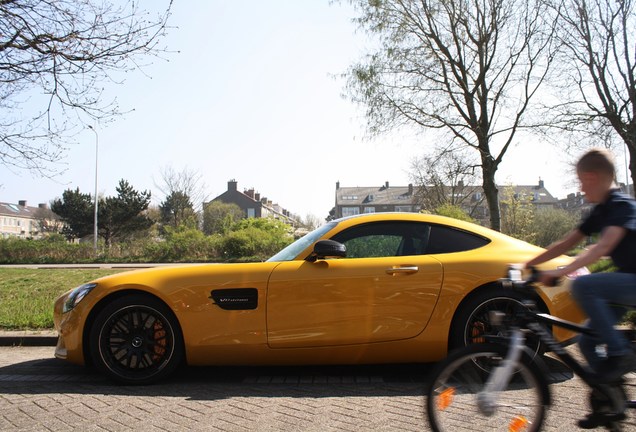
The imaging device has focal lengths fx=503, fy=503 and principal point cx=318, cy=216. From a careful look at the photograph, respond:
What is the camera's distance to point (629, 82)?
1623 centimetres

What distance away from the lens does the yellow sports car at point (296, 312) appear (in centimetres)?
403

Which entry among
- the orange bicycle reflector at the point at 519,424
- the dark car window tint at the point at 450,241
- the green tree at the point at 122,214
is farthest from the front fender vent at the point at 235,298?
the green tree at the point at 122,214

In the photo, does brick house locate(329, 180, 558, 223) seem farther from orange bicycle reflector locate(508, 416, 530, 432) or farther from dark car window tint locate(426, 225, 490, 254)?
orange bicycle reflector locate(508, 416, 530, 432)

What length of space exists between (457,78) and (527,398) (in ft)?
61.3

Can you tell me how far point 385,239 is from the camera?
449 centimetres

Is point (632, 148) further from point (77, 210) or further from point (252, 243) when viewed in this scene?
point (77, 210)

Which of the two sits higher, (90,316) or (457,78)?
(457,78)

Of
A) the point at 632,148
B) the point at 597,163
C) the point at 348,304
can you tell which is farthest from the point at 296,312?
the point at 632,148

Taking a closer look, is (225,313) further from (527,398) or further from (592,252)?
(592,252)

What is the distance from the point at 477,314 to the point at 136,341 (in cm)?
280

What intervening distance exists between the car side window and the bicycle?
1.84 m

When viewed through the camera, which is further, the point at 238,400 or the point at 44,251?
the point at 44,251

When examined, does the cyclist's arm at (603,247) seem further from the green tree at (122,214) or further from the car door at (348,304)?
the green tree at (122,214)

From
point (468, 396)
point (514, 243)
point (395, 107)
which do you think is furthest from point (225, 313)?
point (395, 107)
